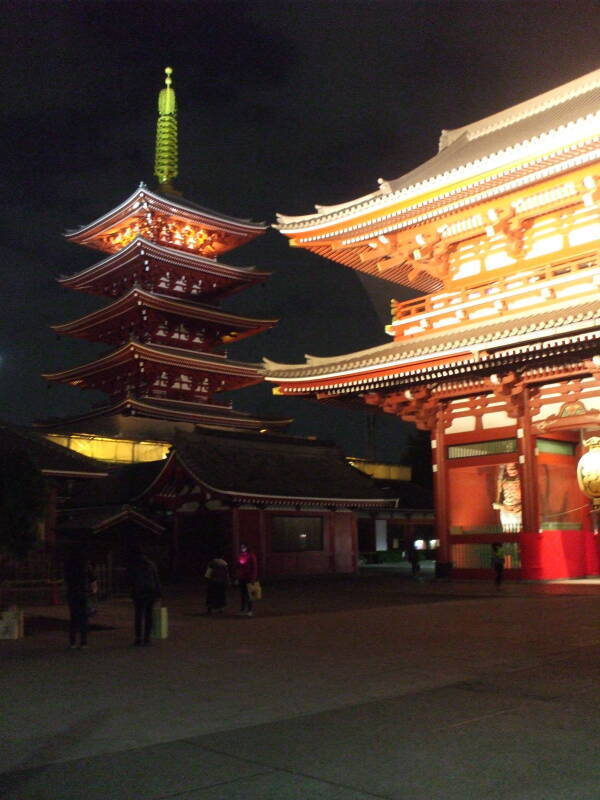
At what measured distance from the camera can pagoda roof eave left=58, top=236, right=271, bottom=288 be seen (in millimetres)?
44906

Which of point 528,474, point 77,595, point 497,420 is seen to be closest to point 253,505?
point 497,420

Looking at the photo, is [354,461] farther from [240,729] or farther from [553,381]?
[240,729]

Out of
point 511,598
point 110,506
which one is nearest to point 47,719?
point 511,598

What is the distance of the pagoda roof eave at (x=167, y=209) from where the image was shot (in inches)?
1825

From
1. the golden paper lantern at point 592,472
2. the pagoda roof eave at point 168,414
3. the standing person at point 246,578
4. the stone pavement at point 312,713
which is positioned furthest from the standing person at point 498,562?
the pagoda roof eave at point 168,414

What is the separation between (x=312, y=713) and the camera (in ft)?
24.2

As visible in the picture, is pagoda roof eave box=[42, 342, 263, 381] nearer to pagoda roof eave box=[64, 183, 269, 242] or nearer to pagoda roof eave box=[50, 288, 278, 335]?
pagoda roof eave box=[50, 288, 278, 335]

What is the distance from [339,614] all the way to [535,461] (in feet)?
26.3

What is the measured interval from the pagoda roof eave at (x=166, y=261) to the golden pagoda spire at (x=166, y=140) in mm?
6631

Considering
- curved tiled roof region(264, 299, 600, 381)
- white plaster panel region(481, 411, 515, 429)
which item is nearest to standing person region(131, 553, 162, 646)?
curved tiled roof region(264, 299, 600, 381)

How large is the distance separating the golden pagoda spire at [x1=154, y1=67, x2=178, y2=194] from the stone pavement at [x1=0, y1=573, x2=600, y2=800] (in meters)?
43.6

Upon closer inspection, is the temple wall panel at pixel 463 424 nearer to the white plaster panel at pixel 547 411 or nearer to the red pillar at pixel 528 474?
the red pillar at pixel 528 474

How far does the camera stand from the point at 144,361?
45.6 metres

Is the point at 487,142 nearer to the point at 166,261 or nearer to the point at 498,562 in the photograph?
the point at 498,562
